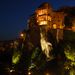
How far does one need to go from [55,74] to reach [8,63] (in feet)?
74.7

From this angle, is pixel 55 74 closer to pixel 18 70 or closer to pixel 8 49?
pixel 18 70

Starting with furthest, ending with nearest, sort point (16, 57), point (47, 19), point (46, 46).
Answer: point (47, 19) → point (16, 57) → point (46, 46)

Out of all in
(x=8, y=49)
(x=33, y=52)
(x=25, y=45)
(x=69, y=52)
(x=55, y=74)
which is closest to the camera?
(x=55, y=74)

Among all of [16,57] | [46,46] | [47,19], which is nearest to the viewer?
[46,46]

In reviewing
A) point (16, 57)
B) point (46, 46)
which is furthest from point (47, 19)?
point (16, 57)

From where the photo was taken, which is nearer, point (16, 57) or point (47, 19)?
point (16, 57)

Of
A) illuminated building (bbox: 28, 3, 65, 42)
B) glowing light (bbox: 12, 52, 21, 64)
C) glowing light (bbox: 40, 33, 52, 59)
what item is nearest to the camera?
glowing light (bbox: 40, 33, 52, 59)

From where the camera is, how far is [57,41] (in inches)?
3086

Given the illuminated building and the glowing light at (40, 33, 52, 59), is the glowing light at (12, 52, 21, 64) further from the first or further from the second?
the glowing light at (40, 33, 52, 59)

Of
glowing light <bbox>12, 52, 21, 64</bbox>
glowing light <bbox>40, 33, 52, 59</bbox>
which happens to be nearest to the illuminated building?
glowing light <bbox>40, 33, 52, 59</bbox>

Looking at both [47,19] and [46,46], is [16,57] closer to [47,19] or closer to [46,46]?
[46,46]

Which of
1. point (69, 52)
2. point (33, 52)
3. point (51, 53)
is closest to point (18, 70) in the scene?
point (33, 52)

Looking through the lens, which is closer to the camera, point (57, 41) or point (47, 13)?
point (57, 41)

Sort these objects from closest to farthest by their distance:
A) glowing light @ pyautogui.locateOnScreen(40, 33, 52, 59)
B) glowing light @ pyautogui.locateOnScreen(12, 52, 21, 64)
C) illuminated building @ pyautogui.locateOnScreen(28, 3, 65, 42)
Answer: glowing light @ pyautogui.locateOnScreen(40, 33, 52, 59) < illuminated building @ pyautogui.locateOnScreen(28, 3, 65, 42) < glowing light @ pyautogui.locateOnScreen(12, 52, 21, 64)
